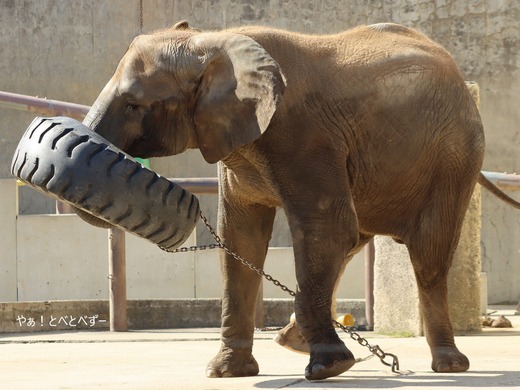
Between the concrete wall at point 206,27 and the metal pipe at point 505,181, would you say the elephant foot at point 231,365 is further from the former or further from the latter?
the concrete wall at point 206,27

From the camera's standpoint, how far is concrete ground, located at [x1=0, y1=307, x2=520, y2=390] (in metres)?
6.58

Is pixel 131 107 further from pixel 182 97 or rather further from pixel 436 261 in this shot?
pixel 436 261

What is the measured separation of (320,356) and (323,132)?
3.69ft

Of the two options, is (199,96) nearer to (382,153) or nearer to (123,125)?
(123,125)

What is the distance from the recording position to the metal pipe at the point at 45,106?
12.6 meters

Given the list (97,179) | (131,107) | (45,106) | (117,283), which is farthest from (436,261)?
(45,106)

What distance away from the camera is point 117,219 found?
6.30 m

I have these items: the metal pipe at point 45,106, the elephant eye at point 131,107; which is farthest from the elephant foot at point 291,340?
the metal pipe at point 45,106

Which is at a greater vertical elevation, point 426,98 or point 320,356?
point 426,98

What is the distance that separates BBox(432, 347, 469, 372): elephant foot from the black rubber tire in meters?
1.72

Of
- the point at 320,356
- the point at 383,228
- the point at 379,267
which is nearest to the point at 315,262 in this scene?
the point at 320,356

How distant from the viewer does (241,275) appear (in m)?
7.40

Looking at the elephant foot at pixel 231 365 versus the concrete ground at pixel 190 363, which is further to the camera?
the elephant foot at pixel 231 365

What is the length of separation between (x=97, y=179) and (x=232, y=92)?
0.87m
